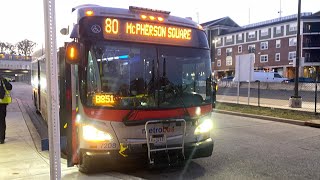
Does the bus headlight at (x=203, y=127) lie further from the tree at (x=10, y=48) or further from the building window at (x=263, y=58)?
the tree at (x=10, y=48)

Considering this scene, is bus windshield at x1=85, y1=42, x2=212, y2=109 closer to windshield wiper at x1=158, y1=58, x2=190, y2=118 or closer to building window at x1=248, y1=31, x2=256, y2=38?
windshield wiper at x1=158, y1=58, x2=190, y2=118

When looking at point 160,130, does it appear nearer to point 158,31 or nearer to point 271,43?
point 158,31

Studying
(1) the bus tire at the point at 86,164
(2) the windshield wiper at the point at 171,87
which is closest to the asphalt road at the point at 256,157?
(1) the bus tire at the point at 86,164

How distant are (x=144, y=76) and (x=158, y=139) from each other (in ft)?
3.66

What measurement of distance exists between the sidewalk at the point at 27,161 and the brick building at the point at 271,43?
47089 millimetres

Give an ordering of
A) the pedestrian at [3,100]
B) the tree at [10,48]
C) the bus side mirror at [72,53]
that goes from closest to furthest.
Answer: the bus side mirror at [72,53]
the pedestrian at [3,100]
the tree at [10,48]

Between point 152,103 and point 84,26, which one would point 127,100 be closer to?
point 152,103

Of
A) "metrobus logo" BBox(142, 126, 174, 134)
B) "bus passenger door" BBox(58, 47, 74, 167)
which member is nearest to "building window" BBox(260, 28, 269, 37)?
"bus passenger door" BBox(58, 47, 74, 167)

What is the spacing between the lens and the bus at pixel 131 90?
215 inches

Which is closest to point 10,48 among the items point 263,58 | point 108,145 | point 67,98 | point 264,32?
point 263,58

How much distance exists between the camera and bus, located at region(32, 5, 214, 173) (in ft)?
17.9

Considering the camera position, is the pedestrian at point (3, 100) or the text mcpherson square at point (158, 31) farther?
the pedestrian at point (3, 100)

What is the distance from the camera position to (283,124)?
12805 mm

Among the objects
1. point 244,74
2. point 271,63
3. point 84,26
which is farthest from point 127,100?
point 271,63
